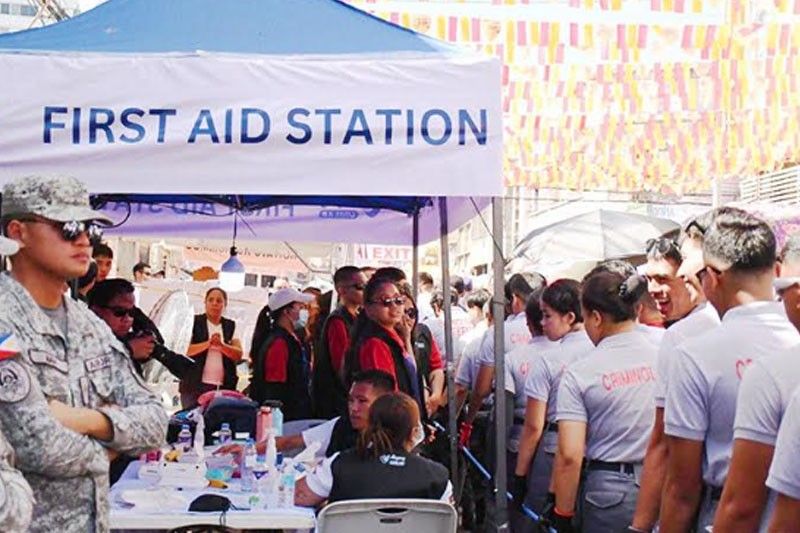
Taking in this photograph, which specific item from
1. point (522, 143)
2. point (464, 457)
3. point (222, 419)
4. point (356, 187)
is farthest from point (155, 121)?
point (522, 143)

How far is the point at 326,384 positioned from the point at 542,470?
6.56 feet

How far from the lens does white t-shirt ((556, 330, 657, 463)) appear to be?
4.66m

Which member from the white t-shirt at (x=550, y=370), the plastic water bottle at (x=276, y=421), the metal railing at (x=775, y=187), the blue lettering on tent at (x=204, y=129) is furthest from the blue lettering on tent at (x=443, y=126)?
the metal railing at (x=775, y=187)

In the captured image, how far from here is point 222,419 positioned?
623cm

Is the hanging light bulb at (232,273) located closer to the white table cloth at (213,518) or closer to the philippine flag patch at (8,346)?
the white table cloth at (213,518)

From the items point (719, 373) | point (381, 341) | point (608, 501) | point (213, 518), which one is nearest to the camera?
point (719, 373)

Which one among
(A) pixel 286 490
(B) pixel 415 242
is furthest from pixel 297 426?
(B) pixel 415 242

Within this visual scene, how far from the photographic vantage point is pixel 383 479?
14.8 ft

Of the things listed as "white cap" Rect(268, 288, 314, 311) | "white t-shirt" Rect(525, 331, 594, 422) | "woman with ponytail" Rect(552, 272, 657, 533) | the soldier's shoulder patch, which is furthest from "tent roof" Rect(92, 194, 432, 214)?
the soldier's shoulder patch

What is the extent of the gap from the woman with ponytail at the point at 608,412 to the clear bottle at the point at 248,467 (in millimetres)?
1476

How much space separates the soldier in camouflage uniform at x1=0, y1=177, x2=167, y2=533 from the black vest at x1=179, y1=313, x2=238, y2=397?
198 inches

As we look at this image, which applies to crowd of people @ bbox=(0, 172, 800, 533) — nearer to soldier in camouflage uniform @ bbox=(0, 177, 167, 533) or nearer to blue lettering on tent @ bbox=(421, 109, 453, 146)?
soldier in camouflage uniform @ bbox=(0, 177, 167, 533)

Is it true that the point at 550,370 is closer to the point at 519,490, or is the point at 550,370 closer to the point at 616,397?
the point at 519,490

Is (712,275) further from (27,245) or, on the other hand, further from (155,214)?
(155,214)
